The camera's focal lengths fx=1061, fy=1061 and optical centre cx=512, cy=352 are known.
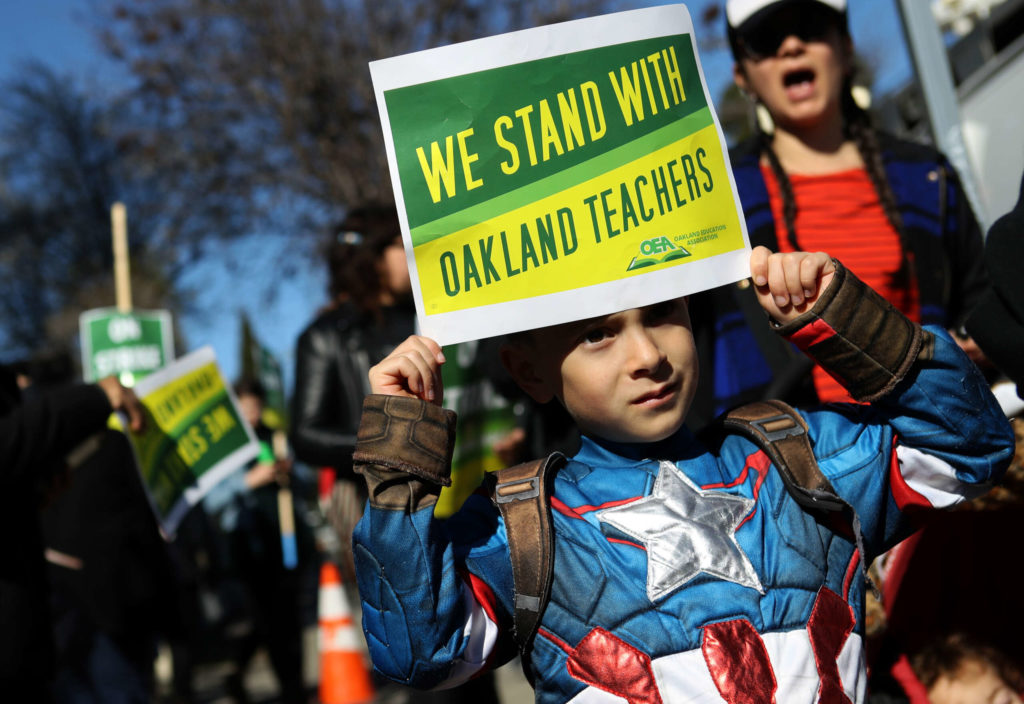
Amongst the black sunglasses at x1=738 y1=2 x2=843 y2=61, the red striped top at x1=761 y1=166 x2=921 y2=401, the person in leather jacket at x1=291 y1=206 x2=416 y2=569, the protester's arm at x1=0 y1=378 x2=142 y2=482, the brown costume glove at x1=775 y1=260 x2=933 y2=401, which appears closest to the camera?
the brown costume glove at x1=775 y1=260 x2=933 y2=401

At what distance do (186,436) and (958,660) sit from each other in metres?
2.43

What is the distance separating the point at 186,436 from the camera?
11.6 ft

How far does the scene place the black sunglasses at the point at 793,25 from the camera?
2.54m

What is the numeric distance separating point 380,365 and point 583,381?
0.36m

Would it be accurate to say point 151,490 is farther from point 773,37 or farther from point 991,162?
point 991,162

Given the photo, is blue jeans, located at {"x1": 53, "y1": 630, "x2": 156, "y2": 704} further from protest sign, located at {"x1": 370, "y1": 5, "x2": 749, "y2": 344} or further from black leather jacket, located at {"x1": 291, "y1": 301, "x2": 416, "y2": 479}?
protest sign, located at {"x1": 370, "y1": 5, "x2": 749, "y2": 344}

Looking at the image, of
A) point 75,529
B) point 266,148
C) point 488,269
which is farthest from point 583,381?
point 266,148

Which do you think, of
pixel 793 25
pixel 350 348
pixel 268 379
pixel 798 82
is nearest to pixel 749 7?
pixel 793 25

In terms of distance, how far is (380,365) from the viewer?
1.71 m

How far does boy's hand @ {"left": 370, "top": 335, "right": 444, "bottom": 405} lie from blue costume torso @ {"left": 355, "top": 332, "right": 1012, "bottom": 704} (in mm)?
213

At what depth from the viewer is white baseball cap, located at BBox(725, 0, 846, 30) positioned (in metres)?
2.52

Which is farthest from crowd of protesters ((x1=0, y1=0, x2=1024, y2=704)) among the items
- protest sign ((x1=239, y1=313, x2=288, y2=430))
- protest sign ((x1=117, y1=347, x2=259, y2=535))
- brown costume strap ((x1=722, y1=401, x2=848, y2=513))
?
protest sign ((x1=239, y1=313, x2=288, y2=430))

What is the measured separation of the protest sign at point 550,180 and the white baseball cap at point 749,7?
0.77 m

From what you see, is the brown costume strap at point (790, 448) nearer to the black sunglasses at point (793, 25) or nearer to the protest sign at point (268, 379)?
the black sunglasses at point (793, 25)
